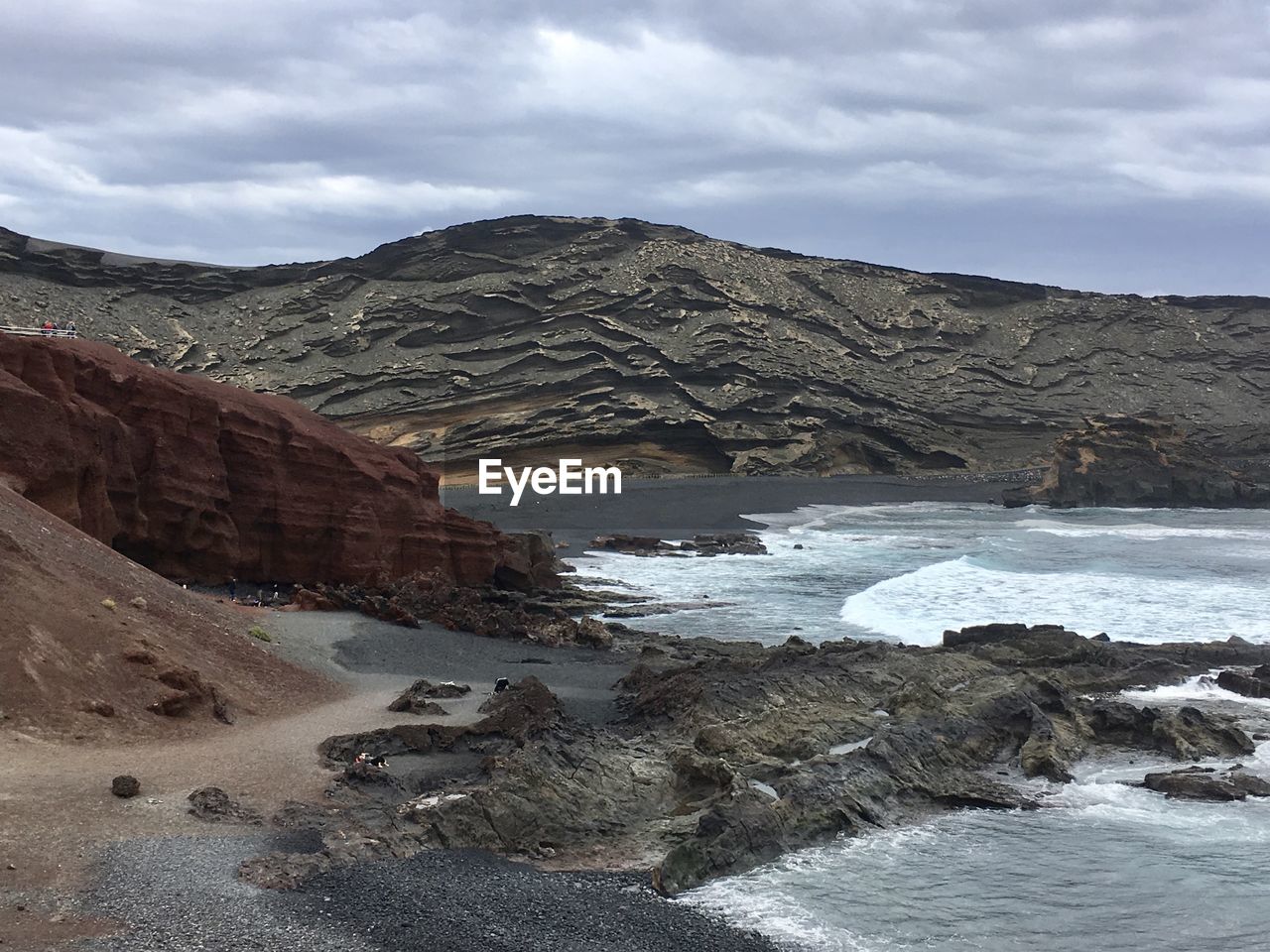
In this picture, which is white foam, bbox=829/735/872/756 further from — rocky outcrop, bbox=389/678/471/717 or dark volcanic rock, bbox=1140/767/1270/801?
rocky outcrop, bbox=389/678/471/717

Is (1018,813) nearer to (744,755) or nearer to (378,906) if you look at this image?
(744,755)

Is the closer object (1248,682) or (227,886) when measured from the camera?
(227,886)

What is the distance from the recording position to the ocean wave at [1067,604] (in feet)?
76.5

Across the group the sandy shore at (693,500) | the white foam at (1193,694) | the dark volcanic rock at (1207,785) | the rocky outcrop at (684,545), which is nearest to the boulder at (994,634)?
the white foam at (1193,694)

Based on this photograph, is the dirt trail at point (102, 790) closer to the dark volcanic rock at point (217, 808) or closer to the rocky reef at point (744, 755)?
the dark volcanic rock at point (217, 808)

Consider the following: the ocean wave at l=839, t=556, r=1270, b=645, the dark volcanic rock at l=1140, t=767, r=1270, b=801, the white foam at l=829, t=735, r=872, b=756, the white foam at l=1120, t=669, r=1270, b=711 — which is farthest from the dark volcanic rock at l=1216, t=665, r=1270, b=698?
the white foam at l=829, t=735, r=872, b=756

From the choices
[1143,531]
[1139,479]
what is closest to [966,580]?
[1143,531]

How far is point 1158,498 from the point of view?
57.5 m

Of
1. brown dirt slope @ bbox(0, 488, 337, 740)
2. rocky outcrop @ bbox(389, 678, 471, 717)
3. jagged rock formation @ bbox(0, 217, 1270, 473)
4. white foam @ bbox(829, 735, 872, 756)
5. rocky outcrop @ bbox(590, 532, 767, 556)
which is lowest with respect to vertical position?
rocky outcrop @ bbox(590, 532, 767, 556)

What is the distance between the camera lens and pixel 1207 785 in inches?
520

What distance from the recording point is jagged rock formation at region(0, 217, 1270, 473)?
7088cm

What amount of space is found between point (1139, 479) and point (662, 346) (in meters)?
31.0

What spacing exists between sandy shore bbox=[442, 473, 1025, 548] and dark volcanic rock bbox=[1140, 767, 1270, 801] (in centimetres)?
2568

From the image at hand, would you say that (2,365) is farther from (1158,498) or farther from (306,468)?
(1158,498)
